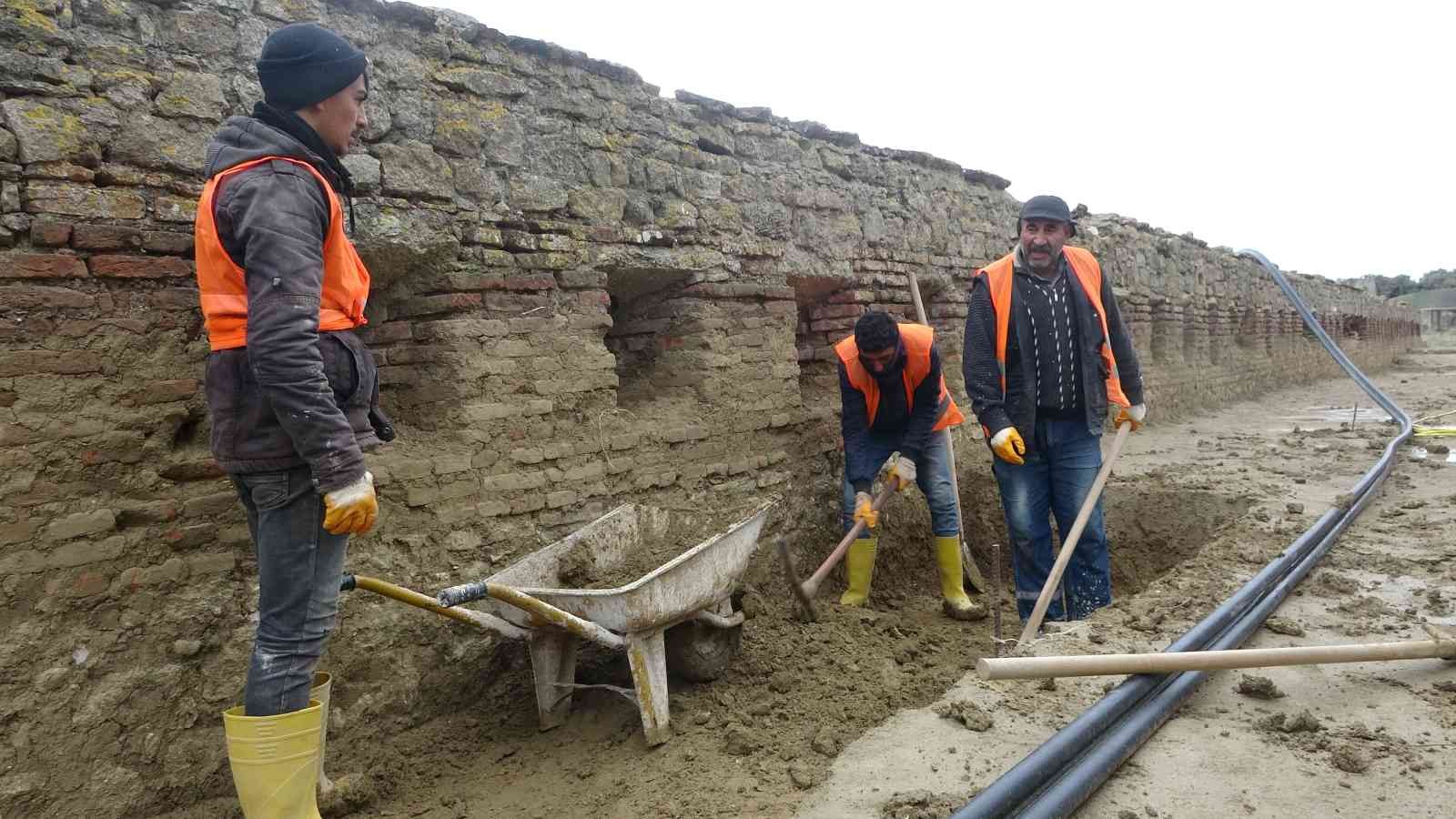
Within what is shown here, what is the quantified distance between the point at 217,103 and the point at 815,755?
8.97 feet

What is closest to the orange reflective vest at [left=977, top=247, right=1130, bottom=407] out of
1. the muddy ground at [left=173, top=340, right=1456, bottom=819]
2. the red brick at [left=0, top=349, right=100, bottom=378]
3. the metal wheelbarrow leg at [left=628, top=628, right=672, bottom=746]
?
the muddy ground at [left=173, top=340, right=1456, bottom=819]

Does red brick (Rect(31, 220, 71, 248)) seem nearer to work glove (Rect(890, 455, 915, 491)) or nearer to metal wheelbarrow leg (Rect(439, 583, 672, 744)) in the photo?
metal wheelbarrow leg (Rect(439, 583, 672, 744))

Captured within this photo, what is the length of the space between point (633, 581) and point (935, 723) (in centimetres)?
113

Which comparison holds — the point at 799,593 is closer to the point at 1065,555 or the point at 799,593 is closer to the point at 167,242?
the point at 1065,555

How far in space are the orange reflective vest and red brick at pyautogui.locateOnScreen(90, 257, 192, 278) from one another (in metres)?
3.06

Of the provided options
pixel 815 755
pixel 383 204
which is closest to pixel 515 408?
pixel 383 204

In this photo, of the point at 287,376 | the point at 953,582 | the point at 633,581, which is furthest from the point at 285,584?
the point at 953,582

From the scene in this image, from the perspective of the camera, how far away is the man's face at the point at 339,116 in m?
2.23

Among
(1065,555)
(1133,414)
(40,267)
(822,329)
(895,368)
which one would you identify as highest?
(40,267)

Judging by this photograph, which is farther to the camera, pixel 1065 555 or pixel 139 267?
pixel 1065 555

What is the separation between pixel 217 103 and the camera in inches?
108

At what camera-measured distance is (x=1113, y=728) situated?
2.47m

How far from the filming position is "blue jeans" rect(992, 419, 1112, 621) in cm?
390

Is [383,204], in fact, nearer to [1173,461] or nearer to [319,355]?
[319,355]
